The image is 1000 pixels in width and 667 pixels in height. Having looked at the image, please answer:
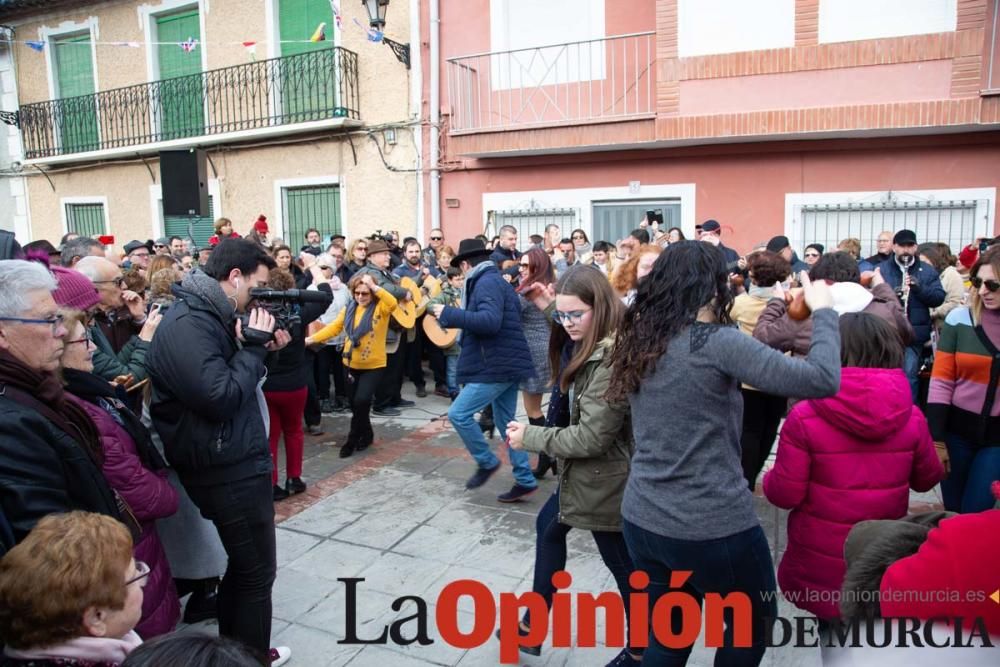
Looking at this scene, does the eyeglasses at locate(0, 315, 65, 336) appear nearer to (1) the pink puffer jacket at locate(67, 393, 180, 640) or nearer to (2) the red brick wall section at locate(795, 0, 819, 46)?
(1) the pink puffer jacket at locate(67, 393, 180, 640)

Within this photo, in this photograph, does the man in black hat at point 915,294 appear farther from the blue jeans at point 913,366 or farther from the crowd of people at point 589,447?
A: the crowd of people at point 589,447

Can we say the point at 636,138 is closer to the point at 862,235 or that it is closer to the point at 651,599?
the point at 862,235

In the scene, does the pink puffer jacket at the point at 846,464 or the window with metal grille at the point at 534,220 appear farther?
the window with metal grille at the point at 534,220

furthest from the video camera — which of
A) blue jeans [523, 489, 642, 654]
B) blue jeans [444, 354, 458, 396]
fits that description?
blue jeans [444, 354, 458, 396]

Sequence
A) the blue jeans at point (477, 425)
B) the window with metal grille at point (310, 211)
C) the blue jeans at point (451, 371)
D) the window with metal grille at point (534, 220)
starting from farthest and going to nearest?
the window with metal grille at point (310, 211) → the window with metal grille at point (534, 220) → the blue jeans at point (451, 371) → the blue jeans at point (477, 425)

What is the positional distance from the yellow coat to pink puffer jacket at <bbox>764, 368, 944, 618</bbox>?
4.20 m

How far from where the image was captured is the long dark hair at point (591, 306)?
9.59ft

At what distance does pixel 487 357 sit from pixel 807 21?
7145 mm

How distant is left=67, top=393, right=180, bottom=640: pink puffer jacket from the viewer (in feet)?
8.91

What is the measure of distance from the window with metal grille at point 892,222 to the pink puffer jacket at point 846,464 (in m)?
7.95

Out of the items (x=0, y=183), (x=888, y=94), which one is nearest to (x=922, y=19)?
(x=888, y=94)

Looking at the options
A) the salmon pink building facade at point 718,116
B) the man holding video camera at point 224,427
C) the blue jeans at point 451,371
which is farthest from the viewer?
the salmon pink building facade at point 718,116

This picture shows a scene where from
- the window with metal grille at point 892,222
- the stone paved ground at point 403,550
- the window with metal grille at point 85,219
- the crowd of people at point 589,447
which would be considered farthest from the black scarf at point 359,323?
the window with metal grille at point 85,219

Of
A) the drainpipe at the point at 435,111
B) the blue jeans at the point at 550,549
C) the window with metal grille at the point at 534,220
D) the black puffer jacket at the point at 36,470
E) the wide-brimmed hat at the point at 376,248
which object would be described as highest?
the drainpipe at the point at 435,111
